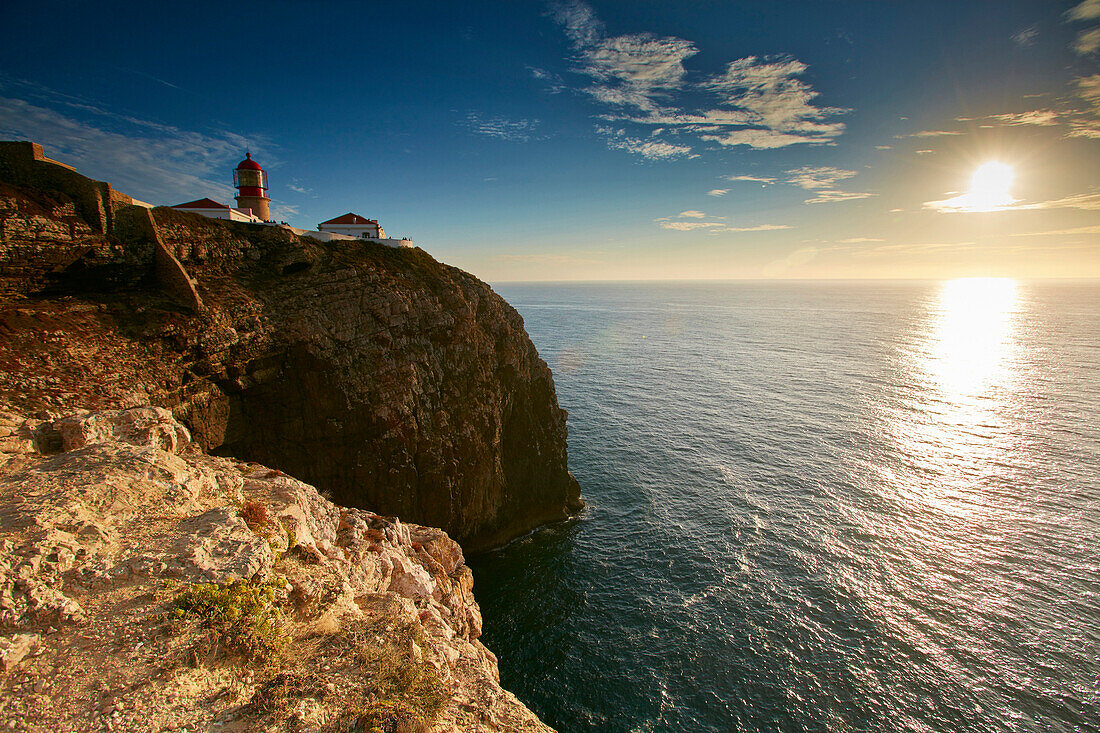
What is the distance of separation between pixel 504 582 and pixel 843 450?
41885mm

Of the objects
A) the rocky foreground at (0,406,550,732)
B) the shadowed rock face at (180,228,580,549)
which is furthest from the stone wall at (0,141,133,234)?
the rocky foreground at (0,406,550,732)

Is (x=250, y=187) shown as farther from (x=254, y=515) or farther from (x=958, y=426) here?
(x=958, y=426)

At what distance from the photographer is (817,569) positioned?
33.4m

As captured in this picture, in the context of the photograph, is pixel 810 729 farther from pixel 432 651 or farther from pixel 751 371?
pixel 751 371

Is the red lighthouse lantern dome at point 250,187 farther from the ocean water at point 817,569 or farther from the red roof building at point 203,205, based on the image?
the ocean water at point 817,569

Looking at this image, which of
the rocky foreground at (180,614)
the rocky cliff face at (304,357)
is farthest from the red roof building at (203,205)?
the rocky foreground at (180,614)

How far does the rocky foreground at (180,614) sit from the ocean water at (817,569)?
1700cm

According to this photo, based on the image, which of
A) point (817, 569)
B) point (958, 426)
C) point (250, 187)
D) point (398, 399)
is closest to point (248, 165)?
point (250, 187)

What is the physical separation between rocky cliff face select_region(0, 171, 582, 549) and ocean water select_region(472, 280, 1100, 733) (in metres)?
7.90

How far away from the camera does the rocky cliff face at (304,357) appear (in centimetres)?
2162

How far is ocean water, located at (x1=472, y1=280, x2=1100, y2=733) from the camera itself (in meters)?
24.5

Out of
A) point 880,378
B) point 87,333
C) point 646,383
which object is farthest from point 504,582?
point 880,378

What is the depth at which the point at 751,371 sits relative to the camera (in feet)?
278

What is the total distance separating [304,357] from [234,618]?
77.2 ft
